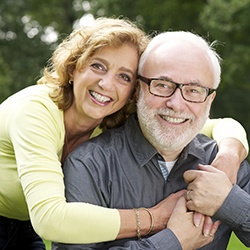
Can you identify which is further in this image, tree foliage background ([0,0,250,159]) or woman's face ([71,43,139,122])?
tree foliage background ([0,0,250,159])

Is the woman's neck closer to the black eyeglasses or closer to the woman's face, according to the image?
the woman's face

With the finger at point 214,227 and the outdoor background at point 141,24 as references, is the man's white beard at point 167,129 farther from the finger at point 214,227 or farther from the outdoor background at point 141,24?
Result: the outdoor background at point 141,24

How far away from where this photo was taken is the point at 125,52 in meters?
2.77

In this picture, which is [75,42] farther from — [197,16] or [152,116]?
[197,16]

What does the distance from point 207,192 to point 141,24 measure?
14031 mm

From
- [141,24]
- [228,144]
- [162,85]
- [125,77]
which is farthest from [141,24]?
[162,85]

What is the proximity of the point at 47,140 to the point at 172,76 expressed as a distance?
62cm

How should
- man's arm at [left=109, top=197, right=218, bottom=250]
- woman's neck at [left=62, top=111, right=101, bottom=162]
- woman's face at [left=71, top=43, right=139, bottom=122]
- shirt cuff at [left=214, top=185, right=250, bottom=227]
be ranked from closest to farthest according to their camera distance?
man's arm at [left=109, top=197, right=218, bottom=250] < shirt cuff at [left=214, top=185, right=250, bottom=227] < woman's face at [left=71, top=43, right=139, bottom=122] < woman's neck at [left=62, top=111, right=101, bottom=162]

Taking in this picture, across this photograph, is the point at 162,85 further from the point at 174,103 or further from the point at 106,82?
the point at 106,82

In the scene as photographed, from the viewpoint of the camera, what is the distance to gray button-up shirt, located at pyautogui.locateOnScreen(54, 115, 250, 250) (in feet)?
8.51

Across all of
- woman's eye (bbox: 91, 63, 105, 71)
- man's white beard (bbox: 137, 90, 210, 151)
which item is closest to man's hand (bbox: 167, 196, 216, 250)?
man's white beard (bbox: 137, 90, 210, 151)

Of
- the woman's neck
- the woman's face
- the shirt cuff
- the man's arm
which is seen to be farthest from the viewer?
the woman's neck

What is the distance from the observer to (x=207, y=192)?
2.63 metres

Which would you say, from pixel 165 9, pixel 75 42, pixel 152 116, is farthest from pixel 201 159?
pixel 165 9
